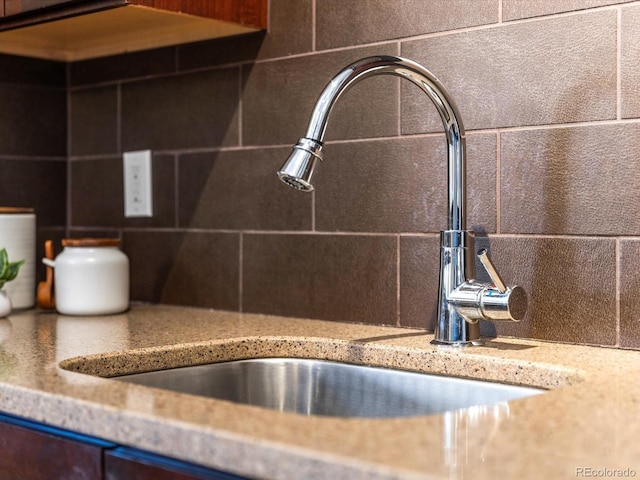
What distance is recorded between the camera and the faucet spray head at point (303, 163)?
1130mm

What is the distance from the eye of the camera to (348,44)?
1535mm

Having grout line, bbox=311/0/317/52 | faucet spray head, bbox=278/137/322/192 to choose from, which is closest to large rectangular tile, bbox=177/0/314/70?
grout line, bbox=311/0/317/52

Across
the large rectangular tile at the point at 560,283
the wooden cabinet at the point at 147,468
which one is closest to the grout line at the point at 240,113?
the large rectangular tile at the point at 560,283

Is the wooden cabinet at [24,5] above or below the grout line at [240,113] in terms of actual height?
above

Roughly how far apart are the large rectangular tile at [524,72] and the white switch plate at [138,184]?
2.16ft

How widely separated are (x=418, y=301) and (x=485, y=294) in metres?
0.24

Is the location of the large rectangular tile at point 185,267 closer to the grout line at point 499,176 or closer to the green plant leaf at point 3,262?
the green plant leaf at point 3,262

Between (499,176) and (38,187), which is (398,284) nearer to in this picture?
(499,176)

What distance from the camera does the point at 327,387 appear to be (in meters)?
1.34

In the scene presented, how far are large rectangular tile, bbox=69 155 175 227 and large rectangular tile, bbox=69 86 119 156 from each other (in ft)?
0.10

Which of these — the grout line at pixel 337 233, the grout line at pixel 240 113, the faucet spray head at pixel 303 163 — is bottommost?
the grout line at pixel 337 233

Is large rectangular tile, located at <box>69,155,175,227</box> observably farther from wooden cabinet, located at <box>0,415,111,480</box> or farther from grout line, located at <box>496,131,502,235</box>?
wooden cabinet, located at <box>0,415,111,480</box>

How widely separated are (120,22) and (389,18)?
0.52m

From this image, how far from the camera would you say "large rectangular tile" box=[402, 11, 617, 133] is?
1237 millimetres
